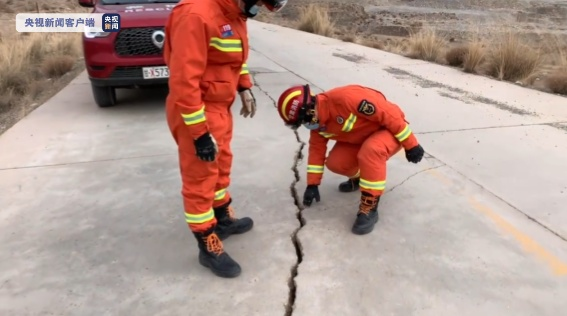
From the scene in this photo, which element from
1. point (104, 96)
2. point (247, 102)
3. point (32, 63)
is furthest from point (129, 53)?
point (32, 63)

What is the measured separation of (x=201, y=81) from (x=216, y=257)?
1.00 metres

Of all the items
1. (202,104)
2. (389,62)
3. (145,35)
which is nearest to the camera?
(202,104)

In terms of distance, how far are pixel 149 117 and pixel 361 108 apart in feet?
11.7

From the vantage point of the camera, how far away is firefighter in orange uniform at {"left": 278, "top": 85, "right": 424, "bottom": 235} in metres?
3.33

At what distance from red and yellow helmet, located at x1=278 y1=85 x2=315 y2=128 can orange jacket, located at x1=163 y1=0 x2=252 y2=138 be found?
2.13 ft

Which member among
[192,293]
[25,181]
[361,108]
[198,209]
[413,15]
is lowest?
[413,15]

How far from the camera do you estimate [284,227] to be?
346 cm

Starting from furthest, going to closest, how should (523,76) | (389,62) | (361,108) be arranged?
(389,62) < (523,76) < (361,108)

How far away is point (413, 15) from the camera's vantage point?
94.0 feet

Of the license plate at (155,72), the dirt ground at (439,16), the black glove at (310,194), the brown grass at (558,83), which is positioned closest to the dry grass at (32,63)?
the license plate at (155,72)

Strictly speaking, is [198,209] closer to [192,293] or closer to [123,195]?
[192,293]

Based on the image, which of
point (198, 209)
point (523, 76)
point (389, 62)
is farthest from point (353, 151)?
point (389, 62)

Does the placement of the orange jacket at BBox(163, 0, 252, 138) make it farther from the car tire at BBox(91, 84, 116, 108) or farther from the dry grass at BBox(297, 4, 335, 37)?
the dry grass at BBox(297, 4, 335, 37)

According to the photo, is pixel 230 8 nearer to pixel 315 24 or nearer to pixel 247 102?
pixel 247 102
